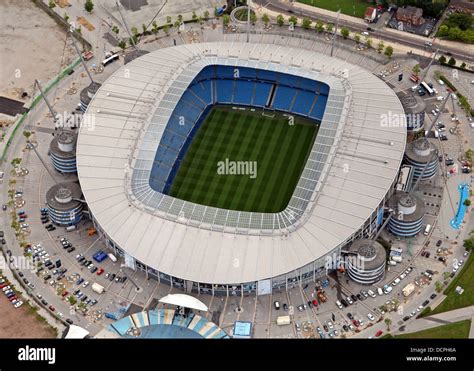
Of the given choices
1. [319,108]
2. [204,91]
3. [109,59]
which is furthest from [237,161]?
[109,59]

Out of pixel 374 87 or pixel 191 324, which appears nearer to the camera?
pixel 191 324

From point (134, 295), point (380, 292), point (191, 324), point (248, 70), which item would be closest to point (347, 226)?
point (380, 292)

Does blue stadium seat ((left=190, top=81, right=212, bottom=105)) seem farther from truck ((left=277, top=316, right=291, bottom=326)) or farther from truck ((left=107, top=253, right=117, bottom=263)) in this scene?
truck ((left=277, top=316, right=291, bottom=326))

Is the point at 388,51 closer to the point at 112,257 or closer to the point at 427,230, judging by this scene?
the point at 427,230

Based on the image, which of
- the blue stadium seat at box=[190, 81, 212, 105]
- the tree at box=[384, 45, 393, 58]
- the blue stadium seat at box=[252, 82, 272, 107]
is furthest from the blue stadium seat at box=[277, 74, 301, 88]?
the tree at box=[384, 45, 393, 58]
